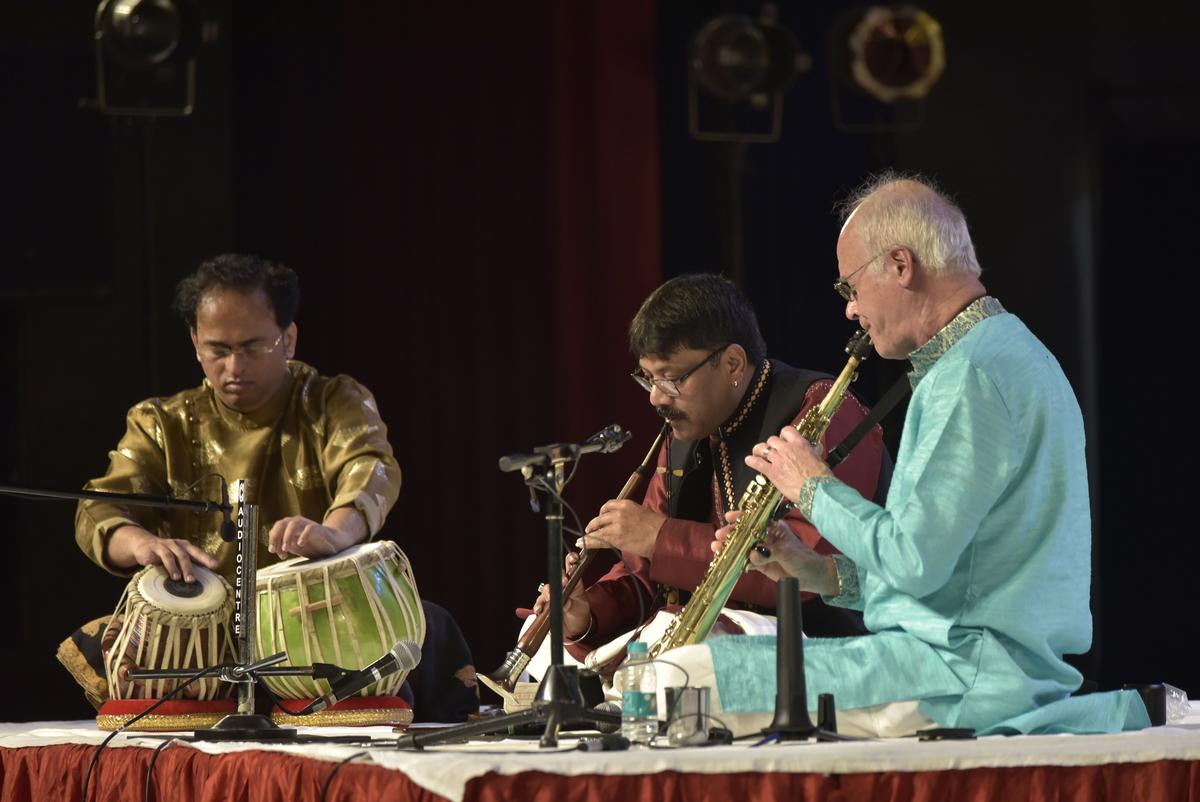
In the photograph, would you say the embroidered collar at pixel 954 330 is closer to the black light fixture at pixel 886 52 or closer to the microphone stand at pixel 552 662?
the microphone stand at pixel 552 662

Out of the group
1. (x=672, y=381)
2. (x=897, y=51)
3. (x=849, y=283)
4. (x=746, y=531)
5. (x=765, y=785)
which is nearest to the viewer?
(x=765, y=785)

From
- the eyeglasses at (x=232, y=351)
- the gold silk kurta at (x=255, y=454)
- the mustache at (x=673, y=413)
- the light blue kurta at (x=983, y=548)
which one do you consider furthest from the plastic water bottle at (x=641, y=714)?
the eyeglasses at (x=232, y=351)

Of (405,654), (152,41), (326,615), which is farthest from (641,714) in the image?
(152,41)

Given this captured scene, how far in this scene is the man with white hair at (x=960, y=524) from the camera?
10.7 ft

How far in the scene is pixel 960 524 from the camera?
3.23 meters

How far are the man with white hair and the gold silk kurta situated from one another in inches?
72.9

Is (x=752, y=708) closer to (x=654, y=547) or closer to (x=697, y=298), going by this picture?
(x=654, y=547)

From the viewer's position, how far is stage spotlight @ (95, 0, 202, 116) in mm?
5949

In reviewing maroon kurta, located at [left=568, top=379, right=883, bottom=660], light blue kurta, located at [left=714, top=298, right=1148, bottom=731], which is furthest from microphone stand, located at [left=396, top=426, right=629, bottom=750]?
maroon kurta, located at [left=568, top=379, right=883, bottom=660]

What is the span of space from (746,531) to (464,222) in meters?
3.37

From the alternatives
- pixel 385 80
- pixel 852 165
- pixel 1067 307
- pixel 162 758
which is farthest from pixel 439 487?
pixel 162 758

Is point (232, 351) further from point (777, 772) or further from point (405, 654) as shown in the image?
point (777, 772)

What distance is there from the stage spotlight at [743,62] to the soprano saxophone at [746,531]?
8.76ft

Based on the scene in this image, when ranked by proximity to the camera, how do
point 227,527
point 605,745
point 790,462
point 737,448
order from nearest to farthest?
point 605,745, point 790,462, point 227,527, point 737,448
